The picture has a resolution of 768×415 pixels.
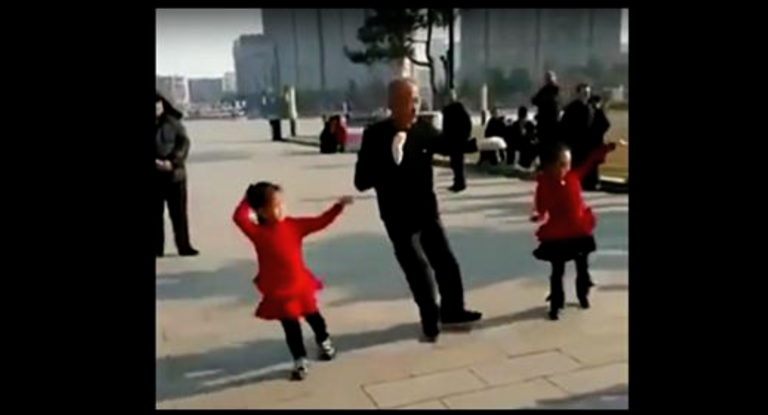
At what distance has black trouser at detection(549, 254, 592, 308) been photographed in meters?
4.36

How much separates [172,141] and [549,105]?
511 centimetres

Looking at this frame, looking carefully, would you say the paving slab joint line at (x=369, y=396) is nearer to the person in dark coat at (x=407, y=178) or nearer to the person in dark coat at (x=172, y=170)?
the person in dark coat at (x=407, y=178)

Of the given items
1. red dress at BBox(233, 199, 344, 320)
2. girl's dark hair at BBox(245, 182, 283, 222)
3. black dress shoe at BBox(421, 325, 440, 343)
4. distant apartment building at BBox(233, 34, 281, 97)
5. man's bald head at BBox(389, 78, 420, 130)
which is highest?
distant apartment building at BBox(233, 34, 281, 97)

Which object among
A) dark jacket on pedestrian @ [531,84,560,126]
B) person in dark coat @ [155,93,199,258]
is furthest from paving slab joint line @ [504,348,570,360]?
dark jacket on pedestrian @ [531,84,560,126]

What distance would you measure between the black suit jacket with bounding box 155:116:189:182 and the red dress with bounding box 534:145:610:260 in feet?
10.7

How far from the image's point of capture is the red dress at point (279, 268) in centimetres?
361

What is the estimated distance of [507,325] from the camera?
14.0 ft

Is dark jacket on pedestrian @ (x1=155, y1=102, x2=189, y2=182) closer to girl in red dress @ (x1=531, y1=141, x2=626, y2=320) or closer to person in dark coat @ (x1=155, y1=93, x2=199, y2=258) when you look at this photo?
person in dark coat @ (x1=155, y1=93, x2=199, y2=258)

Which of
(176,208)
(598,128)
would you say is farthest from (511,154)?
(176,208)

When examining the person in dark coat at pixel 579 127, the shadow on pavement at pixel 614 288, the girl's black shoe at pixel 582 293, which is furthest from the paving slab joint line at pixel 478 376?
the person in dark coat at pixel 579 127
